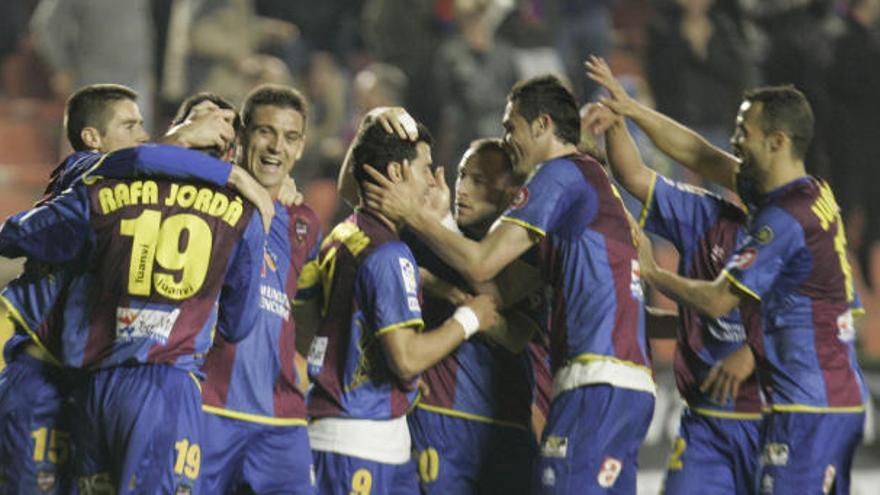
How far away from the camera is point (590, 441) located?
6156 millimetres

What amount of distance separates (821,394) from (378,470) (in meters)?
2.17

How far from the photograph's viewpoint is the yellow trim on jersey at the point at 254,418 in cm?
633

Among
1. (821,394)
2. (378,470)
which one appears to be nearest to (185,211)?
(378,470)

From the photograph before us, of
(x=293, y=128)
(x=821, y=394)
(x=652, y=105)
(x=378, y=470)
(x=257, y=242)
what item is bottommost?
(x=378, y=470)

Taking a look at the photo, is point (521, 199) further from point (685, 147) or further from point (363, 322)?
point (685, 147)

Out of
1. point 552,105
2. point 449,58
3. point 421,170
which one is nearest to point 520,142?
point 552,105

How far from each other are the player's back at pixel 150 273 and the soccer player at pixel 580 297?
0.89 m

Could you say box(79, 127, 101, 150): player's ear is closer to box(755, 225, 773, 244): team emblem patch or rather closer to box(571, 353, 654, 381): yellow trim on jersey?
box(571, 353, 654, 381): yellow trim on jersey

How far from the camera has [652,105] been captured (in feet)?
48.2

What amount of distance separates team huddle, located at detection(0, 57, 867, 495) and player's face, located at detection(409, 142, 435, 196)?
23 mm

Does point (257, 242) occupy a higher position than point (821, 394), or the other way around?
point (257, 242)

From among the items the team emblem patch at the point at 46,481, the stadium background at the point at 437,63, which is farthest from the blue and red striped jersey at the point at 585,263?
the stadium background at the point at 437,63

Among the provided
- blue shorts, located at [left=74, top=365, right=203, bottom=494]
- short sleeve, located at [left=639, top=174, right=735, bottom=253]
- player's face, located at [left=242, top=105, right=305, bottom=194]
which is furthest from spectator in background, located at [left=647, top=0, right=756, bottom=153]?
blue shorts, located at [left=74, top=365, right=203, bottom=494]

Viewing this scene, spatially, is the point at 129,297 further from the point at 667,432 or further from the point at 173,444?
the point at 667,432
